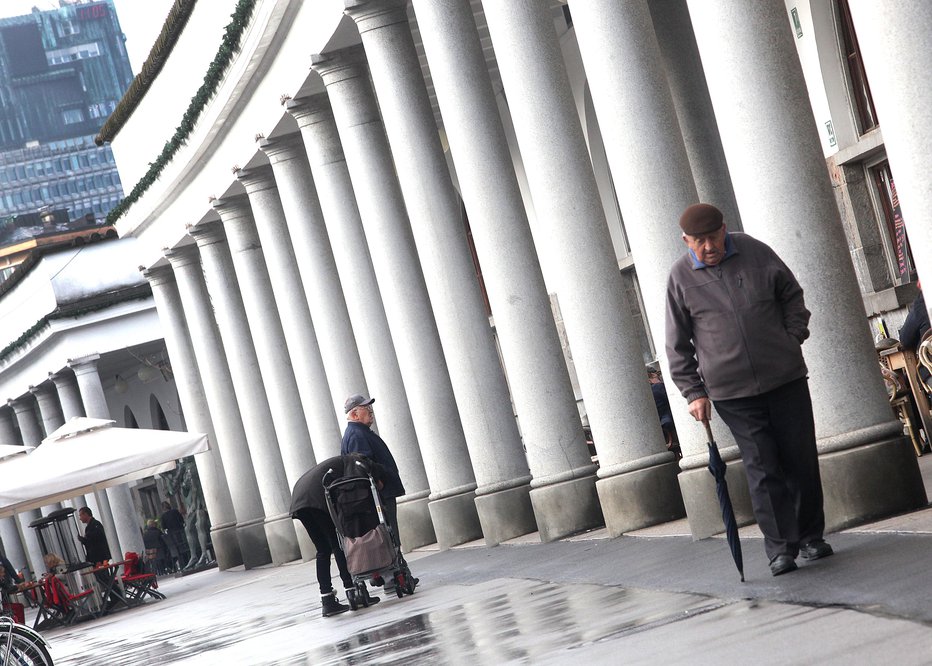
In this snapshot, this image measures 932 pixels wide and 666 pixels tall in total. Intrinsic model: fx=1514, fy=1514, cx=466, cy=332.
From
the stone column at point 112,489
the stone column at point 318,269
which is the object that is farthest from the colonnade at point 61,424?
the stone column at point 318,269

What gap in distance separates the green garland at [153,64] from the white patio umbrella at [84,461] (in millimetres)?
6407

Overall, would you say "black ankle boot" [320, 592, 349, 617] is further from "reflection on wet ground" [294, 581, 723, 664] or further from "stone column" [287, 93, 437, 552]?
"stone column" [287, 93, 437, 552]

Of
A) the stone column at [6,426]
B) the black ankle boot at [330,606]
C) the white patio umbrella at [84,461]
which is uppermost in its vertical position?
the stone column at [6,426]

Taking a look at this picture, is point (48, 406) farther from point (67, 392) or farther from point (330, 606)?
point (330, 606)

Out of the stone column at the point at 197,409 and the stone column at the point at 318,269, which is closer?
the stone column at the point at 318,269

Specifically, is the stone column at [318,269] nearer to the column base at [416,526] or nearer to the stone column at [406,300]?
the column base at [416,526]

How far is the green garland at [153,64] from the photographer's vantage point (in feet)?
78.1

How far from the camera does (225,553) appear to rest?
96.6 feet

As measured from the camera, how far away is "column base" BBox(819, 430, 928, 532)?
844 centimetres

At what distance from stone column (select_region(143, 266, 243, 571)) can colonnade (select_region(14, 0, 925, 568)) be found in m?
4.50

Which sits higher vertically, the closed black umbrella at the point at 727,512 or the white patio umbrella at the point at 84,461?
the white patio umbrella at the point at 84,461

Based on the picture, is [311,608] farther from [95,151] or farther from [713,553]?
[95,151]

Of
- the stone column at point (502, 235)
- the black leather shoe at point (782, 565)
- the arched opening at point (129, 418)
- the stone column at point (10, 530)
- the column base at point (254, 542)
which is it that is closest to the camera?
the black leather shoe at point (782, 565)

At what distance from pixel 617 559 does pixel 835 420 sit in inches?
94.5
